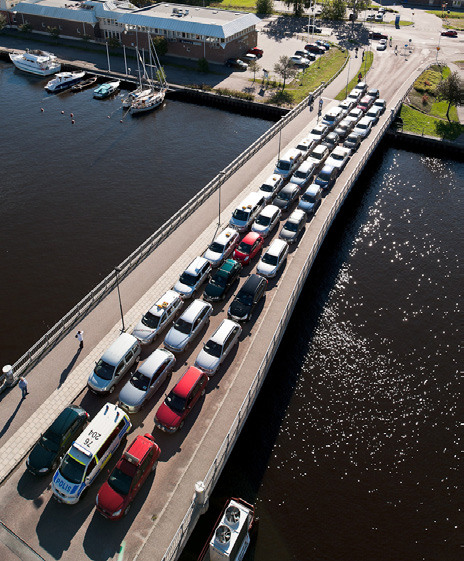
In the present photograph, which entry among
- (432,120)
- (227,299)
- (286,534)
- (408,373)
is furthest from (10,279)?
(432,120)

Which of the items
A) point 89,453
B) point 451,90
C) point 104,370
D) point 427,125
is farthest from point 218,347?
point 451,90

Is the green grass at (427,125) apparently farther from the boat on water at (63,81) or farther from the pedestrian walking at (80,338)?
the pedestrian walking at (80,338)

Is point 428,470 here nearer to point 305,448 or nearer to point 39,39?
point 305,448

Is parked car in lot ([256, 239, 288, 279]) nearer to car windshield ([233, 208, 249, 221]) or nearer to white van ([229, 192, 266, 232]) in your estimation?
white van ([229, 192, 266, 232])

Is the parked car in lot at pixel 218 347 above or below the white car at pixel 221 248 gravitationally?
below

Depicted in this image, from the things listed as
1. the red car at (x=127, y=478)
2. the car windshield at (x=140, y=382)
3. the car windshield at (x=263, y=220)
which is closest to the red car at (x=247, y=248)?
the car windshield at (x=263, y=220)

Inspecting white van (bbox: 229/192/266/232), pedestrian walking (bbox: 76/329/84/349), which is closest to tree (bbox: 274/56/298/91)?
white van (bbox: 229/192/266/232)

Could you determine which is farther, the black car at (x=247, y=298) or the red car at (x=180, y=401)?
the black car at (x=247, y=298)
